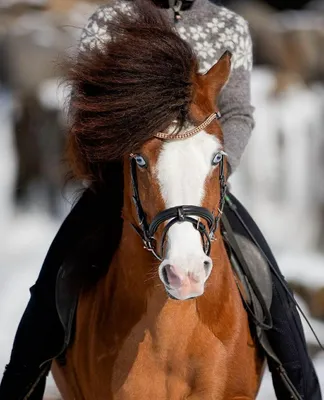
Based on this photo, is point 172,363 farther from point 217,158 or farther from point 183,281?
point 217,158

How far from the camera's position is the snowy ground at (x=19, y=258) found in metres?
8.05

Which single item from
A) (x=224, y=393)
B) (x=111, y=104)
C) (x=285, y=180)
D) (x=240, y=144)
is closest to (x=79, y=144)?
(x=111, y=104)

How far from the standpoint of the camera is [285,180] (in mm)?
13742

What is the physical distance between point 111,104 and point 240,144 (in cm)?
59

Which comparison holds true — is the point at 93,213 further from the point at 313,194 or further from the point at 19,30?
the point at 19,30

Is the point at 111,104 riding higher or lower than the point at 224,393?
higher

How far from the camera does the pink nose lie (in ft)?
8.26

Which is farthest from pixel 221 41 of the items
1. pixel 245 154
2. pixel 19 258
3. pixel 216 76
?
pixel 245 154

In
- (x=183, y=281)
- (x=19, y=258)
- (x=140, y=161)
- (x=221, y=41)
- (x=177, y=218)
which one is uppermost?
(x=19, y=258)

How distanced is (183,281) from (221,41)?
1267mm

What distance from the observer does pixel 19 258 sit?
11.9 metres

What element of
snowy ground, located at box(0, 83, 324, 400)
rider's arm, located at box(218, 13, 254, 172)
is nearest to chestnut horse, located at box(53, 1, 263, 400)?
rider's arm, located at box(218, 13, 254, 172)

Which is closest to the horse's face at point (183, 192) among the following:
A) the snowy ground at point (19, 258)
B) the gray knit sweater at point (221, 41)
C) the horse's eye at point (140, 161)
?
the horse's eye at point (140, 161)

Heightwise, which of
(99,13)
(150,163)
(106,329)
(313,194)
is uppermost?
(313,194)
